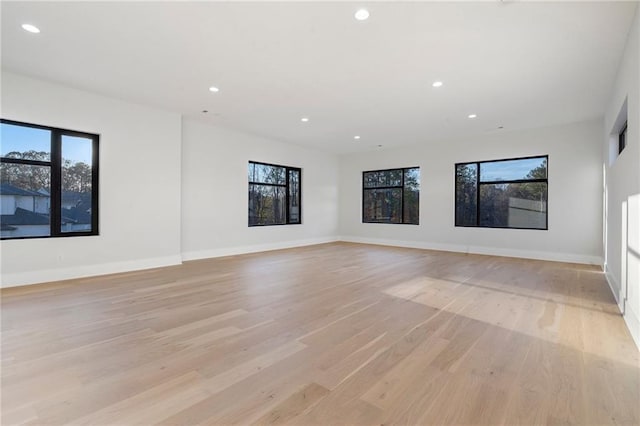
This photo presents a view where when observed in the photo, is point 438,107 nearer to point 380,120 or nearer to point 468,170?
point 380,120

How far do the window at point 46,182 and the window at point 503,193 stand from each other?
749 centimetres

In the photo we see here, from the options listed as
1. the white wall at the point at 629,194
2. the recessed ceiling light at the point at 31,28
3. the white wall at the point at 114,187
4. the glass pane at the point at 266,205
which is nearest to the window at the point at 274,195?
the glass pane at the point at 266,205

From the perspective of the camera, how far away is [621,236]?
3.39 metres

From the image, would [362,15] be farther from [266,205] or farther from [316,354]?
[266,205]

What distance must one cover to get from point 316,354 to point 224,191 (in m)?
5.18

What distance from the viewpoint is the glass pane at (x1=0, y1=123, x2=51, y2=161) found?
4105mm

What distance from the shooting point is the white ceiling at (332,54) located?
2721mm

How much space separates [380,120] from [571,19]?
337 cm

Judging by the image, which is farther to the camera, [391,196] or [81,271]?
[391,196]

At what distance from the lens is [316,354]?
2.21 m

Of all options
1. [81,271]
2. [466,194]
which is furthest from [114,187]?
[466,194]


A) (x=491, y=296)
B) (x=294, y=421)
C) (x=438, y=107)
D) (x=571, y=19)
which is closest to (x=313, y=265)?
(x=491, y=296)

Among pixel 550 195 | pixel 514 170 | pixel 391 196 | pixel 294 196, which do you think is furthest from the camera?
pixel 391 196

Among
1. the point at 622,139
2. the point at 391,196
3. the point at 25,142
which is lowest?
the point at 391,196
